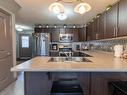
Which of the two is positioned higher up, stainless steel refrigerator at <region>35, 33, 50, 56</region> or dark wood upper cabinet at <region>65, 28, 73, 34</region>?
dark wood upper cabinet at <region>65, 28, 73, 34</region>

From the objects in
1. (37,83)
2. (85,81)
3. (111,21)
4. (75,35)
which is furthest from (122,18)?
(75,35)

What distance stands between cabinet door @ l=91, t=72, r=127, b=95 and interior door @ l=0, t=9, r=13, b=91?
2.65 m

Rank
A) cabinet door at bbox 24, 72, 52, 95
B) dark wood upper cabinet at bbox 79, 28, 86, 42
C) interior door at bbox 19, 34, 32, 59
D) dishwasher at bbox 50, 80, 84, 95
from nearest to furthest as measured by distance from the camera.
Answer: dishwasher at bbox 50, 80, 84, 95 → cabinet door at bbox 24, 72, 52, 95 → dark wood upper cabinet at bbox 79, 28, 86, 42 → interior door at bbox 19, 34, 32, 59

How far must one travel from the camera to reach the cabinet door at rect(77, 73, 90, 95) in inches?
74.6

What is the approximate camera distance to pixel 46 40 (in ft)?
23.7

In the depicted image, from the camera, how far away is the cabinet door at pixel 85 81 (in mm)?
1896

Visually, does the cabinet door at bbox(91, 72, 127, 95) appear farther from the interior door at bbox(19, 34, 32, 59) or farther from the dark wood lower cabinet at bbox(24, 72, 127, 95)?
the interior door at bbox(19, 34, 32, 59)

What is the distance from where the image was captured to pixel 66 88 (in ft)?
6.31

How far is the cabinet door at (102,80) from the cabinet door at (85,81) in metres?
0.05

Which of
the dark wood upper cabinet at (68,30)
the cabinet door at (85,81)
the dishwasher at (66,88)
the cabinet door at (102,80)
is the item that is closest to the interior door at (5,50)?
the dishwasher at (66,88)

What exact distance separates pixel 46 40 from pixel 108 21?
4.28 metres

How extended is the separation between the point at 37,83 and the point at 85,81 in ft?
1.97

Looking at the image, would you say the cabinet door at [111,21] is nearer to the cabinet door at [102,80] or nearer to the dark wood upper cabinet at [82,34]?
the cabinet door at [102,80]

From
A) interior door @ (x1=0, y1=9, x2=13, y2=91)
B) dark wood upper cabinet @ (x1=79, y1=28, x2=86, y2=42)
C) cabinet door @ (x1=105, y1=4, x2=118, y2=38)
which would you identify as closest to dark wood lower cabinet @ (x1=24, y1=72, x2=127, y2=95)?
cabinet door @ (x1=105, y1=4, x2=118, y2=38)
